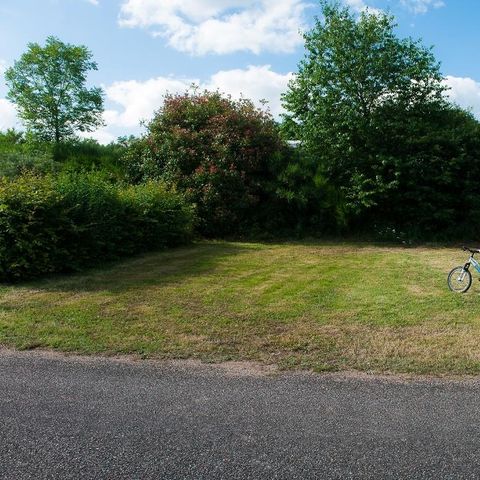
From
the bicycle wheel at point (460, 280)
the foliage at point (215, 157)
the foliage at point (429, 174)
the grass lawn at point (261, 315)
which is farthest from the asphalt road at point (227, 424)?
the foliage at point (429, 174)

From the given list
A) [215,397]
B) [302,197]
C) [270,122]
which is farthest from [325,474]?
[270,122]

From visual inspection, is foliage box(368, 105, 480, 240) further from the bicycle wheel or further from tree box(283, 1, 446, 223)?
the bicycle wheel

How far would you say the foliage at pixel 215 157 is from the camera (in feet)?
51.2

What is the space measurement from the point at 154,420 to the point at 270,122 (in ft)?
48.2

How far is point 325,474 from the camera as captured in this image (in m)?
3.00

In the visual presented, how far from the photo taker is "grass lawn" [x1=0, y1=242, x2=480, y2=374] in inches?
206

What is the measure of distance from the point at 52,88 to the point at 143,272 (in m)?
14.3

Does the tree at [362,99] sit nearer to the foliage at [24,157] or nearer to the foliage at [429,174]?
the foliage at [429,174]

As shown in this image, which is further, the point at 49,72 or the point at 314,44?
the point at 49,72

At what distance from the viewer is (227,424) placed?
361cm

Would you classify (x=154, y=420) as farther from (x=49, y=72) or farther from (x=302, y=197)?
(x=49, y=72)

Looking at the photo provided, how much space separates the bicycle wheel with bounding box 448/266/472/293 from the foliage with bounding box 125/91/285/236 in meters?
8.44

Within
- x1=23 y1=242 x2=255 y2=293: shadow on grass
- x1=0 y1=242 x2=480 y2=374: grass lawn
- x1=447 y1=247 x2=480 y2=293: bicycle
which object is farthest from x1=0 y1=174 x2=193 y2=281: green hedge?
x1=447 y1=247 x2=480 y2=293: bicycle

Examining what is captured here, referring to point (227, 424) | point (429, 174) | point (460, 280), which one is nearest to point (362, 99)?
point (429, 174)
